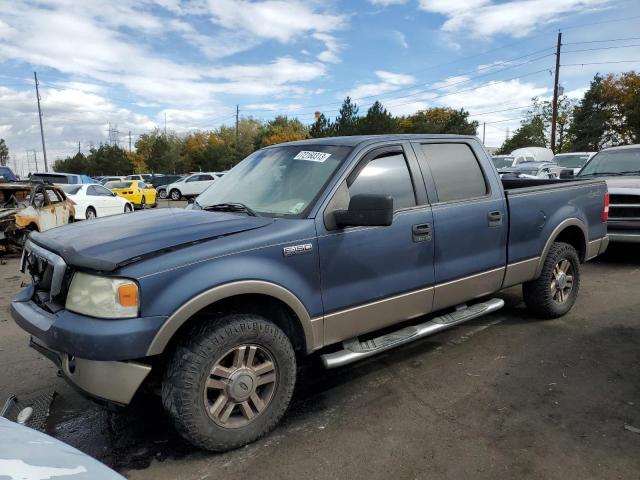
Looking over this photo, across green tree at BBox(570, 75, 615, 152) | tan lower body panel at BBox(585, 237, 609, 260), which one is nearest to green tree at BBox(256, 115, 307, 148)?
green tree at BBox(570, 75, 615, 152)

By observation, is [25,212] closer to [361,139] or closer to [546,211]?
[361,139]

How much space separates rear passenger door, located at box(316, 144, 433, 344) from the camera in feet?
10.4

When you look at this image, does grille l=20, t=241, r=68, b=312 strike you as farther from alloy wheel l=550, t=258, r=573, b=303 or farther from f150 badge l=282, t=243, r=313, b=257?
alloy wheel l=550, t=258, r=573, b=303

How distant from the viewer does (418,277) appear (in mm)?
3643

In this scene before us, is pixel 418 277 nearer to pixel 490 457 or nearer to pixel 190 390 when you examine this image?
→ pixel 490 457

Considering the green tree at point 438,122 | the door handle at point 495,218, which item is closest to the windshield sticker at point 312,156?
the door handle at point 495,218

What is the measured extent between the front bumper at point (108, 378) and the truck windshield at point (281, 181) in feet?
4.35

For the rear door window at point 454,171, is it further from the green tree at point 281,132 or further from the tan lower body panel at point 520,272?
the green tree at point 281,132

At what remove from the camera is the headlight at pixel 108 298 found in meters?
2.46

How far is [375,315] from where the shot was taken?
342cm

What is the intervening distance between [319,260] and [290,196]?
0.58 meters

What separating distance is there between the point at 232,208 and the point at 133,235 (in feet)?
2.75

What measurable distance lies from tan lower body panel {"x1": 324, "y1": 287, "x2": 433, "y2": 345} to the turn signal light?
→ 3.99 ft

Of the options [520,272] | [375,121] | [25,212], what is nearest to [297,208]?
[520,272]
